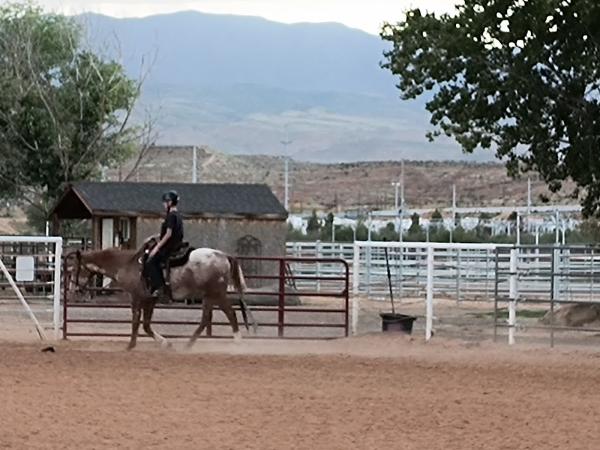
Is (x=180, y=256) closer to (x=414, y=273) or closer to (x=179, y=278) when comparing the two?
(x=179, y=278)

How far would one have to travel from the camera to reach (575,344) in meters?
21.3

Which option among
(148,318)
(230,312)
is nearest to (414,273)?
(230,312)

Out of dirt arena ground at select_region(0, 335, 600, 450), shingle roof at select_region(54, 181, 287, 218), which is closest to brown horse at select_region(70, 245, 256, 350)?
dirt arena ground at select_region(0, 335, 600, 450)

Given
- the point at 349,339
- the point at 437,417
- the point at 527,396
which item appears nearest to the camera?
the point at 437,417

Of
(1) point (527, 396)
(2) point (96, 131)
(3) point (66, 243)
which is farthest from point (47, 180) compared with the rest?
(1) point (527, 396)

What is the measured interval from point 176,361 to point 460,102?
10.8 m

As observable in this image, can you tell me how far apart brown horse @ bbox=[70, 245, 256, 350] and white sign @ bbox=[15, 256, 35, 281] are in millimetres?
1608

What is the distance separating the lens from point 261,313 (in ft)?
89.6

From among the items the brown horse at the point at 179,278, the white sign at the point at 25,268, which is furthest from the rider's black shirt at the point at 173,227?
the white sign at the point at 25,268

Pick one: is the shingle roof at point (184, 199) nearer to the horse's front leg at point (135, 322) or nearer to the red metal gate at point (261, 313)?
the red metal gate at point (261, 313)

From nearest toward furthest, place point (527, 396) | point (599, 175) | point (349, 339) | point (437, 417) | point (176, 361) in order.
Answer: point (437, 417) → point (527, 396) → point (176, 361) → point (349, 339) → point (599, 175)

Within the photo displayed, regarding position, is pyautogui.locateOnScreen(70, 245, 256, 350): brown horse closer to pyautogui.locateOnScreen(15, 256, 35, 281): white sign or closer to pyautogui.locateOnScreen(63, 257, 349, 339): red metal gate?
pyautogui.locateOnScreen(63, 257, 349, 339): red metal gate

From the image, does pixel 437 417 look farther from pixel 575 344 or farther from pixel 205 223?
pixel 205 223

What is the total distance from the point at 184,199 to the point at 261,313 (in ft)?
18.7
